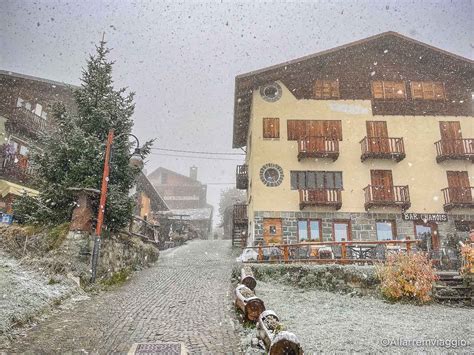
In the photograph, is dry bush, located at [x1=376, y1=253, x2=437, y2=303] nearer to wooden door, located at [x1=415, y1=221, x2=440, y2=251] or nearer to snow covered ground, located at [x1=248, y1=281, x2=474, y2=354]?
snow covered ground, located at [x1=248, y1=281, x2=474, y2=354]

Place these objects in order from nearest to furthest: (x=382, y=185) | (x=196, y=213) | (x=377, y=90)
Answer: (x=382, y=185) < (x=377, y=90) < (x=196, y=213)

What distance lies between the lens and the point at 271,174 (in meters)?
20.7

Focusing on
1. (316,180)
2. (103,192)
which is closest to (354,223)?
(316,180)

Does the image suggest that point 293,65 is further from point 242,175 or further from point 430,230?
point 430,230

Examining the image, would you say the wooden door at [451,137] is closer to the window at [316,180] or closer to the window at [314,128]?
the window at [314,128]

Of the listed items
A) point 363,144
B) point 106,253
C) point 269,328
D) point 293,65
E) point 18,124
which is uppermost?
point 293,65

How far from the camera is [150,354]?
4.68 m

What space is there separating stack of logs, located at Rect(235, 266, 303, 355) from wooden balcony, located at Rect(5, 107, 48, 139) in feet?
56.4

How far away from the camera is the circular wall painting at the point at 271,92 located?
72.0 ft

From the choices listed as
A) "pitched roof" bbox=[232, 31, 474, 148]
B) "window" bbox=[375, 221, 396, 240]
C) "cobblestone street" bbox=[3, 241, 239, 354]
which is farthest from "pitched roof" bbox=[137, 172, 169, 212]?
"cobblestone street" bbox=[3, 241, 239, 354]

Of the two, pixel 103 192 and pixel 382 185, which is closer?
pixel 103 192

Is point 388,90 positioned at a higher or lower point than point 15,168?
higher

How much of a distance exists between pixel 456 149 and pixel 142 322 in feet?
Answer: 70.7

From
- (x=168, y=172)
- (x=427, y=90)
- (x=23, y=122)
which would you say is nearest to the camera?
(x=23, y=122)
